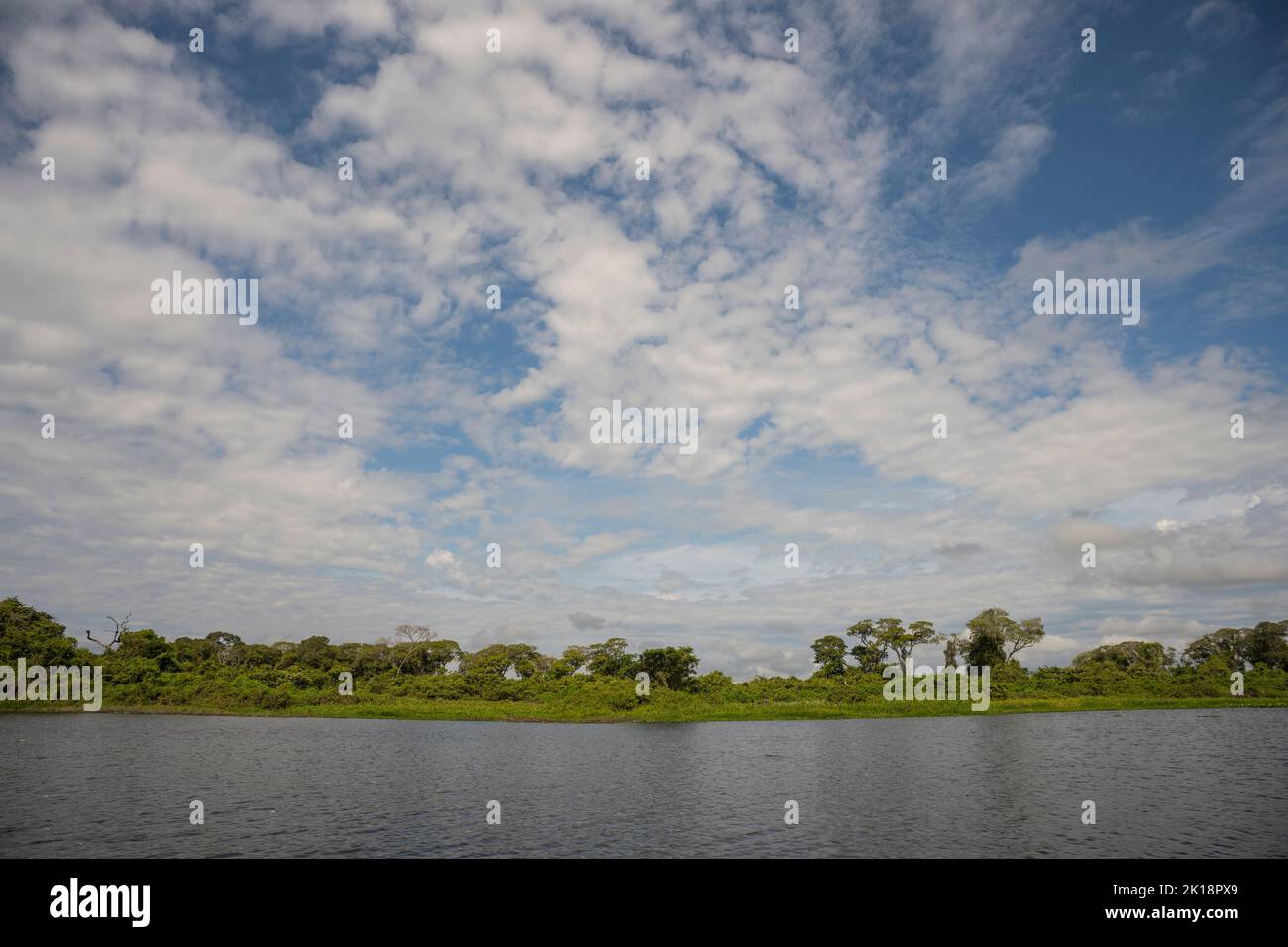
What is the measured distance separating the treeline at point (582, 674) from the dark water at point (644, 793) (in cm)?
4091

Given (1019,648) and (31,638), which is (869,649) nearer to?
(1019,648)

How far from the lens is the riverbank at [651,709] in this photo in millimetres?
116625

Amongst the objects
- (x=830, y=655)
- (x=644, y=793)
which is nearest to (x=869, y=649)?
(x=830, y=655)

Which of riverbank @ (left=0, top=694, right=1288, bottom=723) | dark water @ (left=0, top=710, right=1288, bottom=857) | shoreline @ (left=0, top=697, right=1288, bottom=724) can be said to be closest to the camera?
dark water @ (left=0, top=710, right=1288, bottom=857)

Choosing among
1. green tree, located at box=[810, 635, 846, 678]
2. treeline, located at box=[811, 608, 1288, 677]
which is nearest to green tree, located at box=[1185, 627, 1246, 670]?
treeline, located at box=[811, 608, 1288, 677]

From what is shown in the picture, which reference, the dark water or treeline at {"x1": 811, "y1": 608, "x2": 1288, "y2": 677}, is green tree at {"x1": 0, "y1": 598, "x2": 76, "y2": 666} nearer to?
the dark water

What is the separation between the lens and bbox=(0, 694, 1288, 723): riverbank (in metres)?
117

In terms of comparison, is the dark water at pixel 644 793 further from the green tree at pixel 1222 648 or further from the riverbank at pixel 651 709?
the green tree at pixel 1222 648

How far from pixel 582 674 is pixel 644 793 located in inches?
3662

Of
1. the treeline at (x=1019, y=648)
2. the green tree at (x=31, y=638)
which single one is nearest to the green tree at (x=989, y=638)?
the treeline at (x=1019, y=648)

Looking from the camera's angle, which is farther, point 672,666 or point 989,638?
point 989,638

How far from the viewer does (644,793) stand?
4728 centimetres
